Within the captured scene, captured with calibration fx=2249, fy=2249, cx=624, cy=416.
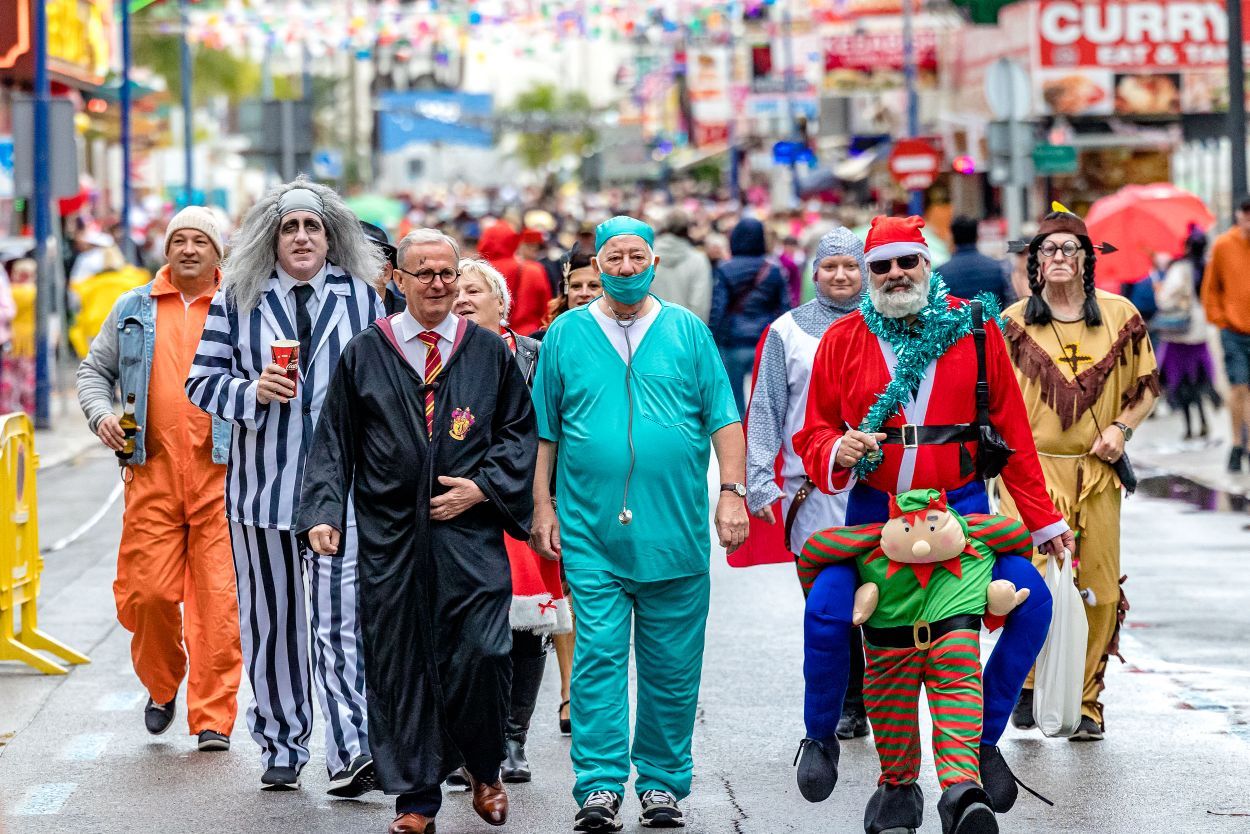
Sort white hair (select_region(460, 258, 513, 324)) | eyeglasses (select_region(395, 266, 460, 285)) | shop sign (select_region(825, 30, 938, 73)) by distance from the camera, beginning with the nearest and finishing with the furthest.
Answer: eyeglasses (select_region(395, 266, 460, 285)), white hair (select_region(460, 258, 513, 324)), shop sign (select_region(825, 30, 938, 73))

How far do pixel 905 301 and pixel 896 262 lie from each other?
0.41 feet

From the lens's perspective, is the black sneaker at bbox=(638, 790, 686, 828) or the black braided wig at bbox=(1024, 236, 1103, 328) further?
the black braided wig at bbox=(1024, 236, 1103, 328)

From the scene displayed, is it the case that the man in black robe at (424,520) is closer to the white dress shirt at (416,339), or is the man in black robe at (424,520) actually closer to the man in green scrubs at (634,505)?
the white dress shirt at (416,339)

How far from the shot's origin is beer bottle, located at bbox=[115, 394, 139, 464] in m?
8.24

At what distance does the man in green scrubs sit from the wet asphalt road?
1.03 feet

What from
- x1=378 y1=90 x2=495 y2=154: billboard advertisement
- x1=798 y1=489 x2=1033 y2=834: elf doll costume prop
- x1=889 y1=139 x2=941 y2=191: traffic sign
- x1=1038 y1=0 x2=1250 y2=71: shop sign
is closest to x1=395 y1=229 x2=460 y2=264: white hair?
x1=798 y1=489 x2=1033 y2=834: elf doll costume prop

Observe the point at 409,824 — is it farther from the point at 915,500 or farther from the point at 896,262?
the point at 896,262

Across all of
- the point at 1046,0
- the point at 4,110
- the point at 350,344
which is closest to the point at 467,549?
A: the point at 350,344

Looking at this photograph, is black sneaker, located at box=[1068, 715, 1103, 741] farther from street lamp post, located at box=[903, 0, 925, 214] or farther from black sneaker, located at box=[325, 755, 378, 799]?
street lamp post, located at box=[903, 0, 925, 214]

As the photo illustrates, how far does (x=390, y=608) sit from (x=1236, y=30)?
A: 1466cm

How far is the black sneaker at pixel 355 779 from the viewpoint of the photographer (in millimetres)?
7391

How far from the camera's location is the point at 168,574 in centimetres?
828

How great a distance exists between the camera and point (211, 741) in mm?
8172

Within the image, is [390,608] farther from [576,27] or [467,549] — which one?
[576,27]
